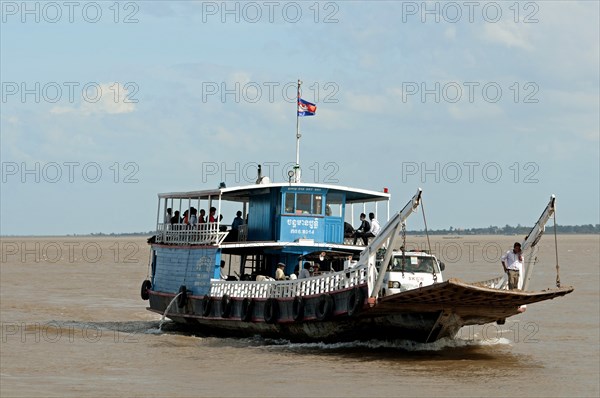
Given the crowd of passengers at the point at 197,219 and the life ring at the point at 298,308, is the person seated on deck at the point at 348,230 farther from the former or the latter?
the life ring at the point at 298,308

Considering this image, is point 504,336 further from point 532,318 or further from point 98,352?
point 98,352

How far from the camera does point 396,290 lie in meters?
20.7

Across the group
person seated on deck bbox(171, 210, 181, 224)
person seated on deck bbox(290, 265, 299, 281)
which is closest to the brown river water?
person seated on deck bbox(290, 265, 299, 281)

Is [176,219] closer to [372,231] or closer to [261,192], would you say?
[261,192]

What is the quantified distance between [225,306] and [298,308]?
9.16ft

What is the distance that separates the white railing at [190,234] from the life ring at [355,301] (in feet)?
16.0

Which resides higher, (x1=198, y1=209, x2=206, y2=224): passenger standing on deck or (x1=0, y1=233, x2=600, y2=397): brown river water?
(x1=198, y1=209, x2=206, y2=224): passenger standing on deck

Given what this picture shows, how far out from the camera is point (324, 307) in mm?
21469

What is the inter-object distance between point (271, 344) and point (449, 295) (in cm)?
551

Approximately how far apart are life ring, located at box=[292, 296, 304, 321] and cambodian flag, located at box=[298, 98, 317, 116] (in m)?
6.02

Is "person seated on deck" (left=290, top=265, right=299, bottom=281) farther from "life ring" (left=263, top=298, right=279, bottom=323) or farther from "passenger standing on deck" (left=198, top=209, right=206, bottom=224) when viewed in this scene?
"passenger standing on deck" (left=198, top=209, right=206, bottom=224)

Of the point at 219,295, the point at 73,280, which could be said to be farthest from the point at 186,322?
the point at 73,280

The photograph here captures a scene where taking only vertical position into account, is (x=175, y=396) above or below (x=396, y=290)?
below

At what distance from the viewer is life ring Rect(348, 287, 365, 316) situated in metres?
20.4
